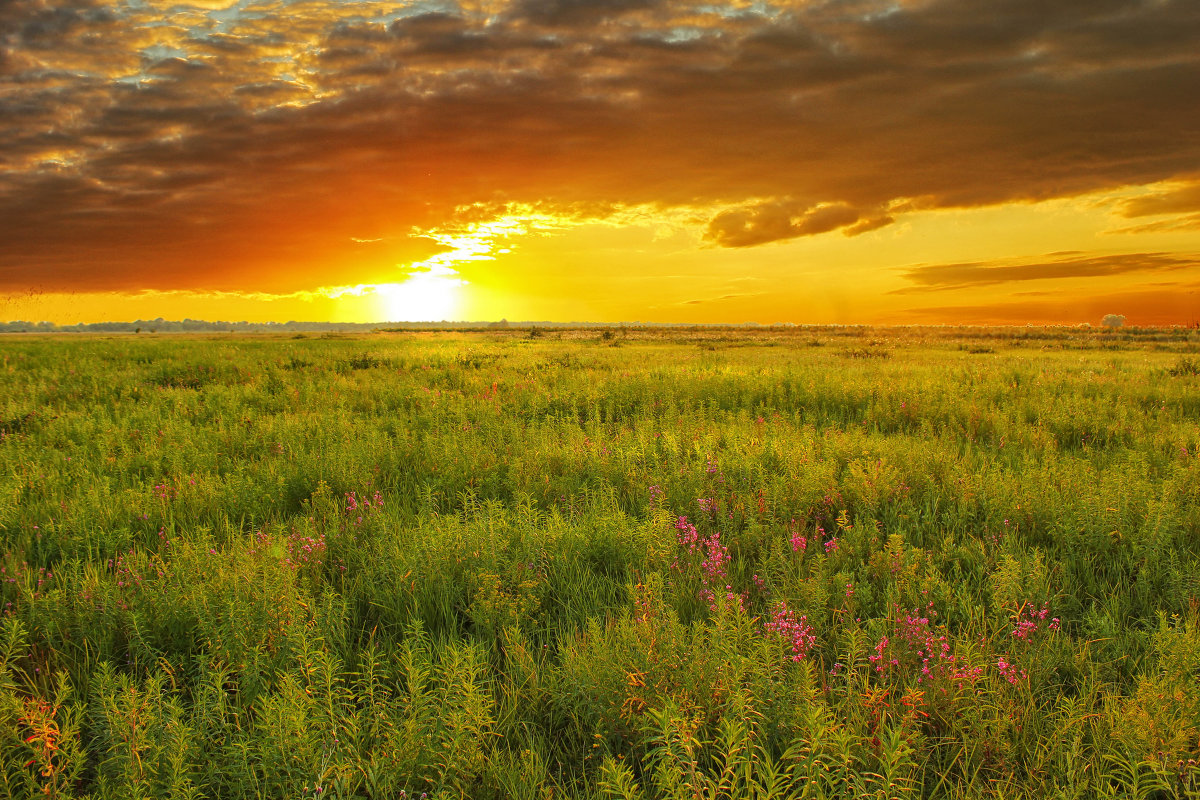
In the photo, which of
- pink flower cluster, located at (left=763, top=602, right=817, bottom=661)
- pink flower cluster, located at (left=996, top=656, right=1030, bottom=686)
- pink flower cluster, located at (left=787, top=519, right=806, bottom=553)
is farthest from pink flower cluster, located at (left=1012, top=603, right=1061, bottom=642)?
pink flower cluster, located at (left=787, top=519, right=806, bottom=553)

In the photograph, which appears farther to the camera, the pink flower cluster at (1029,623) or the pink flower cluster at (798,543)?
the pink flower cluster at (798,543)

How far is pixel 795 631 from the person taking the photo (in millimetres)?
2783

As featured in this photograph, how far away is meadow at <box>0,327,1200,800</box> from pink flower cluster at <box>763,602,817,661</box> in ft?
0.06

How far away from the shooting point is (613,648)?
108 inches

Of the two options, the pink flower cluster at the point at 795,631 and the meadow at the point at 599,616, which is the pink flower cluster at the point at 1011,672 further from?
the pink flower cluster at the point at 795,631

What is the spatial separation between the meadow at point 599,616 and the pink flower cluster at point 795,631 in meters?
0.02

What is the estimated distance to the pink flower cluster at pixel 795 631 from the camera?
270 centimetres

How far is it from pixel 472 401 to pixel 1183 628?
8826mm

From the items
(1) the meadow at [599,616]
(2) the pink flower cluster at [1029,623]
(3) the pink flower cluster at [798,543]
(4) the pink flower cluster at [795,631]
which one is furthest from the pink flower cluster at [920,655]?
(3) the pink flower cluster at [798,543]

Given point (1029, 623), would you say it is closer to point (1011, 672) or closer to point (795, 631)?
point (1011, 672)

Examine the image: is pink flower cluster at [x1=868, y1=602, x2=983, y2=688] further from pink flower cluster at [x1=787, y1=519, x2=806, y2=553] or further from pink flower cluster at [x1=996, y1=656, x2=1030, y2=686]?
pink flower cluster at [x1=787, y1=519, x2=806, y2=553]

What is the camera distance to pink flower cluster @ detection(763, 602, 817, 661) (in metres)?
A: 2.70

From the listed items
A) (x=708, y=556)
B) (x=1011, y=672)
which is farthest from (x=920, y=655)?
(x=708, y=556)

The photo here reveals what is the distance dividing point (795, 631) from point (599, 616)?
1.06 m
